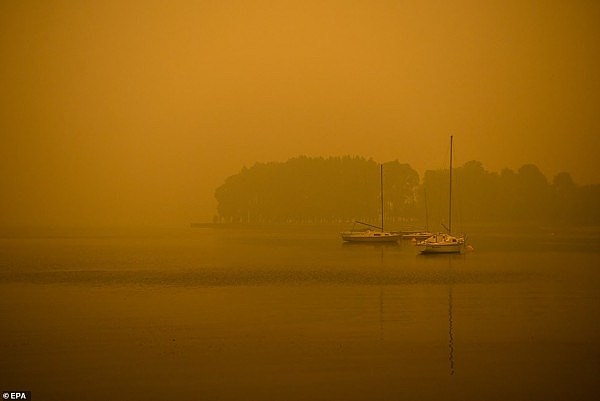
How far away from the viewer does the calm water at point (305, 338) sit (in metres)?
17.2

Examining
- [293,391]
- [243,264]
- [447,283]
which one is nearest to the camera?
[293,391]

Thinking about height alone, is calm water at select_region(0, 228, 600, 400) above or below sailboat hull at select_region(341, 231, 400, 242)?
above

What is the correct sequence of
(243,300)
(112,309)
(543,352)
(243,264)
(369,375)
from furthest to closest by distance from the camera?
(243,264), (243,300), (112,309), (543,352), (369,375)

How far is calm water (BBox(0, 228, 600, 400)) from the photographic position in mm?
17188

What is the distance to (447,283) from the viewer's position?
40.2 metres

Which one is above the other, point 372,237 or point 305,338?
point 305,338

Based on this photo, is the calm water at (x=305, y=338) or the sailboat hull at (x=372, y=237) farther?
the sailboat hull at (x=372, y=237)

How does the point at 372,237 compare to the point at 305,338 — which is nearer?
the point at 305,338

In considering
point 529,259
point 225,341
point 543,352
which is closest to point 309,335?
point 225,341

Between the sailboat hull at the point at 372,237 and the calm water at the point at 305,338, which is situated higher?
the calm water at the point at 305,338

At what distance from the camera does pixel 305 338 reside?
22984 millimetres

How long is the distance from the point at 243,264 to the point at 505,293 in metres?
29.0

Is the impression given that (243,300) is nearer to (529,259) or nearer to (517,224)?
(529,259)

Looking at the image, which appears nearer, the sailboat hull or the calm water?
the calm water
